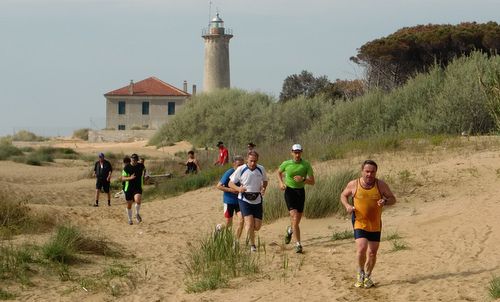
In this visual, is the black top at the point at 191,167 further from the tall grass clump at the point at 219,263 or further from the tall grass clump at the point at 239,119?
the tall grass clump at the point at 219,263

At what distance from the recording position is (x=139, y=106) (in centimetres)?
7362

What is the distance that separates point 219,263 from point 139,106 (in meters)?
63.1

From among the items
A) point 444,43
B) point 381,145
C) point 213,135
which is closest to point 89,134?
point 213,135

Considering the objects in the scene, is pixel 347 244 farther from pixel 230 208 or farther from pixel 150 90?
pixel 150 90

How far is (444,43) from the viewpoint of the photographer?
41.1 meters

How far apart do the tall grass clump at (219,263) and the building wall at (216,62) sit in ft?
166

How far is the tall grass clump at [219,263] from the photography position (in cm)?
1092

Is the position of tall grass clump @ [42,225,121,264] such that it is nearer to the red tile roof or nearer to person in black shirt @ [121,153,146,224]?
person in black shirt @ [121,153,146,224]

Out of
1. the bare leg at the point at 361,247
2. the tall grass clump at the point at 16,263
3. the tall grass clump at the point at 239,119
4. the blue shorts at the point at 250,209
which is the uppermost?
the tall grass clump at the point at 239,119

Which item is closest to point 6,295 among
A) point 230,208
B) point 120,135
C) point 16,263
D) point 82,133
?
point 16,263

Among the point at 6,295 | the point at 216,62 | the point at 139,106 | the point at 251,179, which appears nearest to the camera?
the point at 6,295

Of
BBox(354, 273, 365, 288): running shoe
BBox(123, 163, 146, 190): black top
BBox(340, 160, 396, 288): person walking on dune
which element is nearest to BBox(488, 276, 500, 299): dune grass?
BBox(340, 160, 396, 288): person walking on dune

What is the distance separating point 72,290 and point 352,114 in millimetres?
20826

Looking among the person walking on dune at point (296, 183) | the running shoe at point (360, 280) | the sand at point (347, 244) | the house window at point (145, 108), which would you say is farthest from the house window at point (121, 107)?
the running shoe at point (360, 280)
